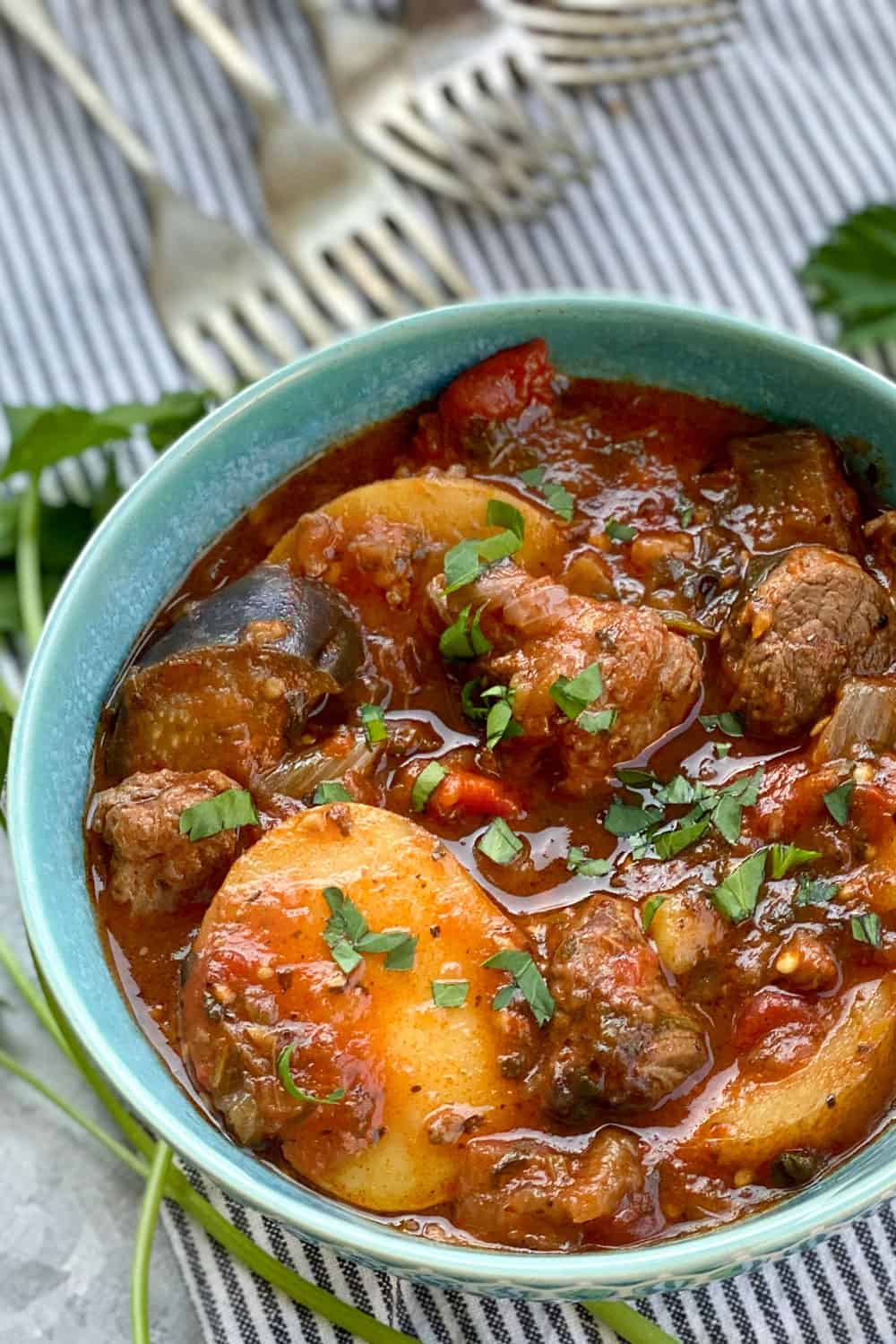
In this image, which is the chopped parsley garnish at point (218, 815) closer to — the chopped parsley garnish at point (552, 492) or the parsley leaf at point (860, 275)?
the chopped parsley garnish at point (552, 492)

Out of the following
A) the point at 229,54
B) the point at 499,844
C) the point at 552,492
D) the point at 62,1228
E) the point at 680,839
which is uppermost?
the point at 229,54

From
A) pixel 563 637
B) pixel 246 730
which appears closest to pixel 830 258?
pixel 563 637

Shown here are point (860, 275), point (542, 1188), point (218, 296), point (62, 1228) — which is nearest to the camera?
point (542, 1188)

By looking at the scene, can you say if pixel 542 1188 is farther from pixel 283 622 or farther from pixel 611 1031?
pixel 283 622

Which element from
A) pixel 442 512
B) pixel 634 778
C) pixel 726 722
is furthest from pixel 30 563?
pixel 726 722

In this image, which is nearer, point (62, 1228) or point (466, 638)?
point (466, 638)

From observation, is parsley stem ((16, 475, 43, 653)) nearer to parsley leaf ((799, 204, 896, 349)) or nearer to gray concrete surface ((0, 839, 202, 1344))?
gray concrete surface ((0, 839, 202, 1344))

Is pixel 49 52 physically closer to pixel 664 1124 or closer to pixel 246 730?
pixel 246 730

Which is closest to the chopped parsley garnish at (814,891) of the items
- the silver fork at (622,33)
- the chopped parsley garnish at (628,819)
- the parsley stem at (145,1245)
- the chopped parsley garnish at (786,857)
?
the chopped parsley garnish at (786,857)
